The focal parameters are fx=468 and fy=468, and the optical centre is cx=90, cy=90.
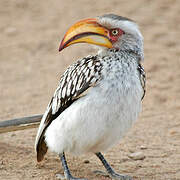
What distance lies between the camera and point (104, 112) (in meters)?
3.78

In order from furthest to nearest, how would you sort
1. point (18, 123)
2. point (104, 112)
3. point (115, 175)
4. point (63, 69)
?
point (63, 69) < point (18, 123) < point (115, 175) < point (104, 112)

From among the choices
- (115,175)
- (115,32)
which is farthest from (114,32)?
(115,175)

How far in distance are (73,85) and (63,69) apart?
12.9 ft

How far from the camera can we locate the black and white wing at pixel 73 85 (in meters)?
3.86

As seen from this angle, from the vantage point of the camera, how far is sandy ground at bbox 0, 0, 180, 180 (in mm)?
4727

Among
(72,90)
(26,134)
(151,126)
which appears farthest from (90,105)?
(151,126)

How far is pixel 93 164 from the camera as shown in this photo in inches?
191

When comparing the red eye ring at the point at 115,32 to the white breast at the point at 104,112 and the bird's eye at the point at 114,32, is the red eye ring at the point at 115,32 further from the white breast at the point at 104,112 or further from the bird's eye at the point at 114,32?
the white breast at the point at 104,112

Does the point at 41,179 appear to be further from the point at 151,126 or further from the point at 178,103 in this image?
the point at 178,103

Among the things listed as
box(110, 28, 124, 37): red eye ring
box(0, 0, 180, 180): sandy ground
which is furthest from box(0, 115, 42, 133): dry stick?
box(110, 28, 124, 37): red eye ring

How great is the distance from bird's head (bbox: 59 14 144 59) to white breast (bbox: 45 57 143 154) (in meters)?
0.21

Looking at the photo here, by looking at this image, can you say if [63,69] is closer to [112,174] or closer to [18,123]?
[18,123]

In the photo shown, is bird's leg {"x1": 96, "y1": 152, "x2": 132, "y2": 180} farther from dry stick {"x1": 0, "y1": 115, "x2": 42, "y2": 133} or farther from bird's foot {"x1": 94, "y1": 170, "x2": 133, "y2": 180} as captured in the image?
dry stick {"x1": 0, "y1": 115, "x2": 42, "y2": 133}

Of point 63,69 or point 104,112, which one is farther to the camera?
point 63,69
